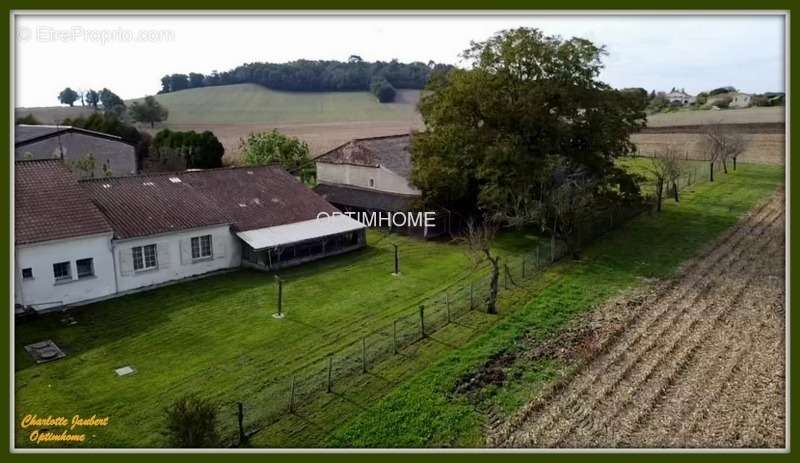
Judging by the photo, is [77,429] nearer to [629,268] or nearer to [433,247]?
[433,247]

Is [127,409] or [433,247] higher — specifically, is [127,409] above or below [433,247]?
below

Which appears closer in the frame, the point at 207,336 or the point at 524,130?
the point at 207,336

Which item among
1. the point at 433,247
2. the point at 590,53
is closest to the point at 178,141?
the point at 433,247

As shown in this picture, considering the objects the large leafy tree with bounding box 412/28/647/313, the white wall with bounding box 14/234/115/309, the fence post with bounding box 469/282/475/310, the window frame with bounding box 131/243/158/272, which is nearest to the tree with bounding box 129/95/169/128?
the large leafy tree with bounding box 412/28/647/313

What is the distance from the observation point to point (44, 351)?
61.7 feet

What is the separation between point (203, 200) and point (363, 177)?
12.4m

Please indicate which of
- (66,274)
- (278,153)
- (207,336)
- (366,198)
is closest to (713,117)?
(366,198)

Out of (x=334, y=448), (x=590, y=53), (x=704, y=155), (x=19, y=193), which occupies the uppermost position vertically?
(x=590, y=53)

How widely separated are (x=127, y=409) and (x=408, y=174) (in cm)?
2334

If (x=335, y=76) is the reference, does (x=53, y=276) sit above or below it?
Result: below

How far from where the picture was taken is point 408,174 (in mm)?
36500

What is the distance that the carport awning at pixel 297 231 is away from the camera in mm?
27158

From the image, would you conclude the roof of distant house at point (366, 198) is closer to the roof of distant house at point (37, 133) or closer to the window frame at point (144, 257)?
the window frame at point (144, 257)

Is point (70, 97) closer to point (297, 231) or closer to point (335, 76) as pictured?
point (335, 76)
